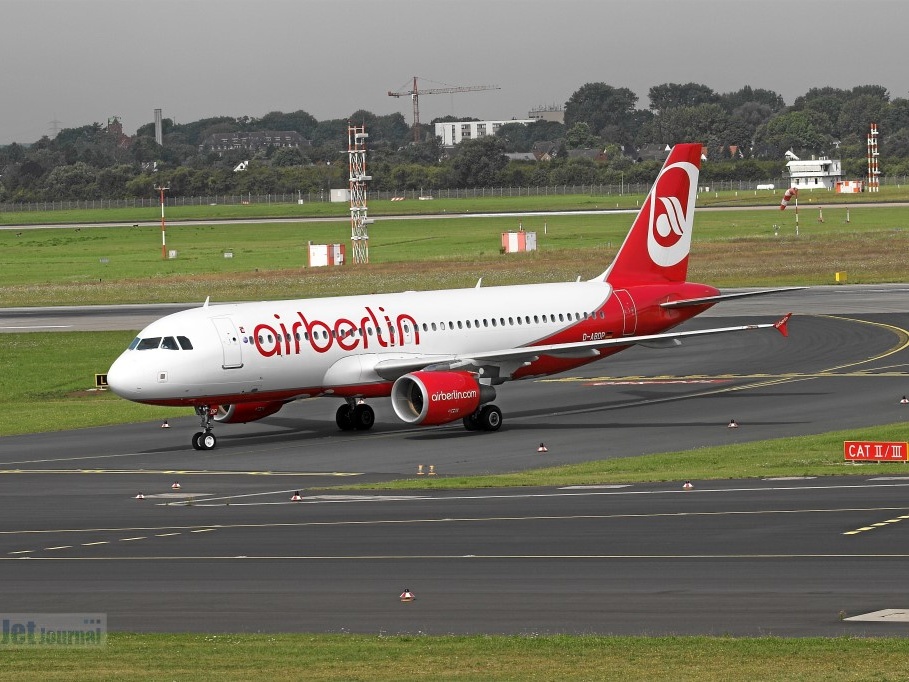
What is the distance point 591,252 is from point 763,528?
334ft

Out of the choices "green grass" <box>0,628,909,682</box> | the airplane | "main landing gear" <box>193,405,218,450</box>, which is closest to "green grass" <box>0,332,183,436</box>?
the airplane

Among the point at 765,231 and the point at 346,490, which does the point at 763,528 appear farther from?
the point at 765,231

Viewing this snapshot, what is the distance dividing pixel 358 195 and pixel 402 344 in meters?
94.9

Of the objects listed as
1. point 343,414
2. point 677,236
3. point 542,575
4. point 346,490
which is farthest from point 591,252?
point 542,575

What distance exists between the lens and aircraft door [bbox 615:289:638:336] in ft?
178

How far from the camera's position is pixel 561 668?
1958 centimetres


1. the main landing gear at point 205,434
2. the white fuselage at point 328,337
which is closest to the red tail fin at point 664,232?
the white fuselage at point 328,337

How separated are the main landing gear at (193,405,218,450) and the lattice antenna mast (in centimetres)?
9175

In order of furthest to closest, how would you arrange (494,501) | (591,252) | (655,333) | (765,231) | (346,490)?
1. (765,231)
2. (591,252)
3. (655,333)
4. (346,490)
5. (494,501)

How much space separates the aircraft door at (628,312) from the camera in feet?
178

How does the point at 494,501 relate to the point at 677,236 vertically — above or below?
below

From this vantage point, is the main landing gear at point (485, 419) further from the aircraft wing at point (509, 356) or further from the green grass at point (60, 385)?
the green grass at point (60, 385)

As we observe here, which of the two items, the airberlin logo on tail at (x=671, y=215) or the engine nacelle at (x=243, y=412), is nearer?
the engine nacelle at (x=243, y=412)
